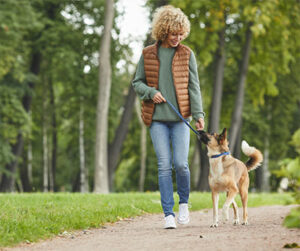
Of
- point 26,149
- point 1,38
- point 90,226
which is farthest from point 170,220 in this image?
point 26,149

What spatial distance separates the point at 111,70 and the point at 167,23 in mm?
16861

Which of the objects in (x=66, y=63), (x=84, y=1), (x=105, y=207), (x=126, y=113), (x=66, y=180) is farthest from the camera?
(x=66, y=180)

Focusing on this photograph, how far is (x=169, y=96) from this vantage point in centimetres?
681

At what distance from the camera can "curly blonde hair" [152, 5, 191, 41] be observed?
659cm

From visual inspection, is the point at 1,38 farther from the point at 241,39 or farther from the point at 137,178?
the point at 137,178

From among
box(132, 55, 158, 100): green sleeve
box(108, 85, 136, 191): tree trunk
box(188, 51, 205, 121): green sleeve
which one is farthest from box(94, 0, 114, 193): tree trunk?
box(188, 51, 205, 121): green sleeve

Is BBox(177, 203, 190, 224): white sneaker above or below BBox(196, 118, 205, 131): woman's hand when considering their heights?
below

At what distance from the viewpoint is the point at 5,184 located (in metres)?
23.8

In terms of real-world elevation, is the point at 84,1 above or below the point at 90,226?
above

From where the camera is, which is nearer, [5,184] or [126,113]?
[126,113]

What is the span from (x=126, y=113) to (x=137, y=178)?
2381 cm

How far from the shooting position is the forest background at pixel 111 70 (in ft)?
55.2

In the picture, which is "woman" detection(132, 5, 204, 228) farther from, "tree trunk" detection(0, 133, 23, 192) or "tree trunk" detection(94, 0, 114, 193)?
"tree trunk" detection(0, 133, 23, 192)

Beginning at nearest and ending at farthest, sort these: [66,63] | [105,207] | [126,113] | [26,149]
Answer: [105,207] < [126,113] < [66,63] < [26,149]
